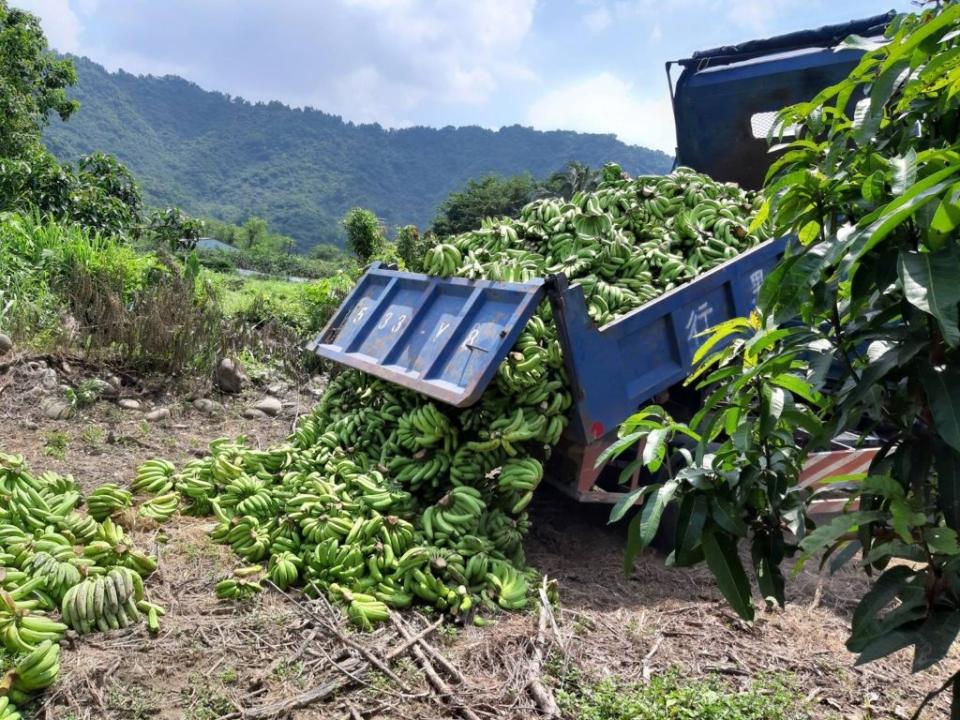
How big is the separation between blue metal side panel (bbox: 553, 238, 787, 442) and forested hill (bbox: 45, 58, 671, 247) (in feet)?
267

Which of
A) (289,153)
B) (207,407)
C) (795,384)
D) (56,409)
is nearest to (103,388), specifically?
(56,409)

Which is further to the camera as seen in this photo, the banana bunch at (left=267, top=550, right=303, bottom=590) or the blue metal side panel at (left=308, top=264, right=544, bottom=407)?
the blue metal side panel at (left=308, top=264, right=544, bottom=407)

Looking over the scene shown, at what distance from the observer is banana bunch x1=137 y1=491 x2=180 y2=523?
14.9 ft

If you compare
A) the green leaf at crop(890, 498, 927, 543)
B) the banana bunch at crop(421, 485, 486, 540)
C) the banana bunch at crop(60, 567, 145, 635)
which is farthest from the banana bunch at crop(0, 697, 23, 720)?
the green leaf at crop(890, 498, 927, 543)

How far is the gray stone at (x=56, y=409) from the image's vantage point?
6605 millimetres

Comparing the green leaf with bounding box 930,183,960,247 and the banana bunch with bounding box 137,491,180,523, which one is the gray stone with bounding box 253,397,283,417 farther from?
the green leaf with bounding box 930,183,960,247

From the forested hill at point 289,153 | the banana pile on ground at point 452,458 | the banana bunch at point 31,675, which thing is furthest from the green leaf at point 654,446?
the forested hill at point 289,153

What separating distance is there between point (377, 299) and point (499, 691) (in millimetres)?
3258

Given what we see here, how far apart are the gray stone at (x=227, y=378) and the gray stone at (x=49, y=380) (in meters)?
1.55

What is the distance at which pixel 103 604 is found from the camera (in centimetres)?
341

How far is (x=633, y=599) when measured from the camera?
4.25m

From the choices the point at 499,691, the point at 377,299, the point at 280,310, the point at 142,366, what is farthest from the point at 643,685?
the point at 280,310

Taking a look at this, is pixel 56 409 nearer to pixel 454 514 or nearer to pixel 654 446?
pixel 454 514

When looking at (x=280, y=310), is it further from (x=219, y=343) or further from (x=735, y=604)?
(x=735, y=604)
